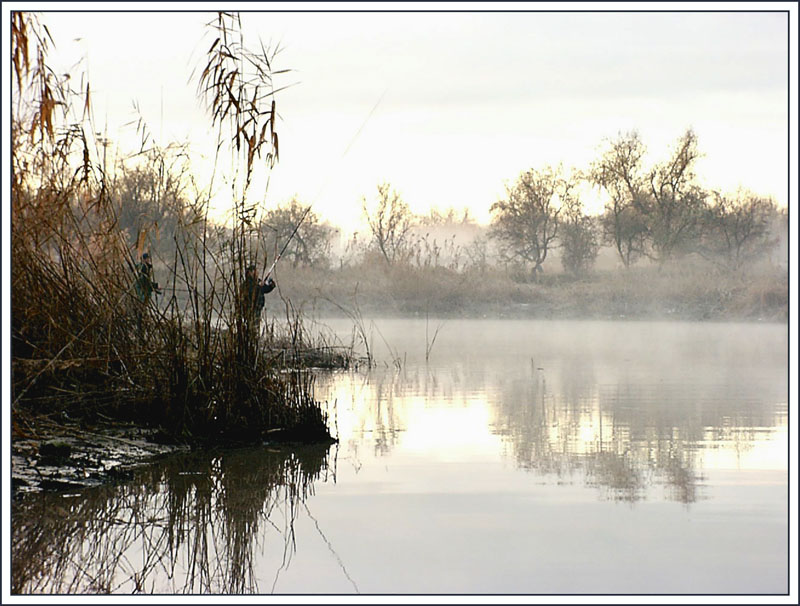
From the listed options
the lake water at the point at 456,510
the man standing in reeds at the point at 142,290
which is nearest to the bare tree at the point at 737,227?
the lake water at the point at 456,510

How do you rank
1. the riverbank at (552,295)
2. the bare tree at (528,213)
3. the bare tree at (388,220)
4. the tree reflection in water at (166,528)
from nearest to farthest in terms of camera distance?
the tree reflection in water at (166,528) → the riverbank at (552,295) → the bare tree at (388,220) → the bare tree at (528,213)

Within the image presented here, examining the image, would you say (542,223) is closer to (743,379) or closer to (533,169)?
(533,169)

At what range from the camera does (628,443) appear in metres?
6.06

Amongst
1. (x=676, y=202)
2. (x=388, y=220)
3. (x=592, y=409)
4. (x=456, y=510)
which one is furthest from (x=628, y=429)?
(x=388, y=220)

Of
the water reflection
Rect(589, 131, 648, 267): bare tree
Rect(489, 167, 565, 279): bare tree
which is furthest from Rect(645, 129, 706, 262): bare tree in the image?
the water reflection

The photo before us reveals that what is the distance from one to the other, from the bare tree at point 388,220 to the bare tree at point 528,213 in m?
Answer: 3.00

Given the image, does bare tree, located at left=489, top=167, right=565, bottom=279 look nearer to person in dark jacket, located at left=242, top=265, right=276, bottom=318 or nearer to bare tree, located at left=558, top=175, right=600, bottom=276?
bare tree, located at left=558, top=175, right=600, bottom=276

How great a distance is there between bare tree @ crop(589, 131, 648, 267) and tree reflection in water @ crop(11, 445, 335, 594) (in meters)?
27.1

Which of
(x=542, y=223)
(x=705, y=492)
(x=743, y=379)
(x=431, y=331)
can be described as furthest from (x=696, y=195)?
(x=705, y=492)

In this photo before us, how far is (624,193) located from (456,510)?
28.7 meters

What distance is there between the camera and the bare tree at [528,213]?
33.0m

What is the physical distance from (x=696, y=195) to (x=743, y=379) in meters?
21.4

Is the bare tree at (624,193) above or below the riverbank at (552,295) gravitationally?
above

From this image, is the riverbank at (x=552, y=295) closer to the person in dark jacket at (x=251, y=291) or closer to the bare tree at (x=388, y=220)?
the bare tree at (x=388, y=220)
